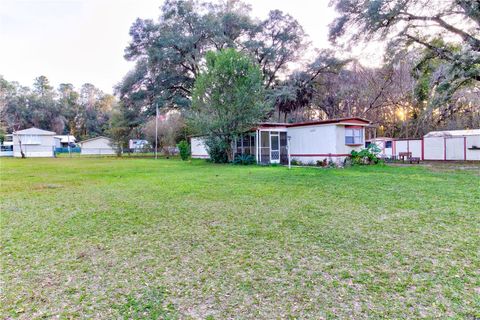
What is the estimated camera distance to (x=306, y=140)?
16.8 metres

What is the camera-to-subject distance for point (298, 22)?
24.3 m

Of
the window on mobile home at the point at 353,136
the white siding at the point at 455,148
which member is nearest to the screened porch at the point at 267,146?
the window on mobile home at the point at 353,136

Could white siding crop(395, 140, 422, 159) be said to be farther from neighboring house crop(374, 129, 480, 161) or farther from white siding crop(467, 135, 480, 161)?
white siding crop(467, 135, 480, 161)

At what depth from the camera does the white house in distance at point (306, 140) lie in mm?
15391

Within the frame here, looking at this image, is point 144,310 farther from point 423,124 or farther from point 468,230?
point 423,124

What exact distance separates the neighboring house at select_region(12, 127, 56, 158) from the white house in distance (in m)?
28.2

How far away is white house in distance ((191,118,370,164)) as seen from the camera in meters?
15.4

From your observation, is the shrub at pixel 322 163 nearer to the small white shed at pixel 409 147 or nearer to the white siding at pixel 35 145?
the small white shed at pixel 409 147

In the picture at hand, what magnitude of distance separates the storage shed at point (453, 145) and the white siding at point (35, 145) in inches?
1519

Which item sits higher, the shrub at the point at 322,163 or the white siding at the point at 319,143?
the white siding at the point at 319,143

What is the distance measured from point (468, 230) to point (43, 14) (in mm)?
8405

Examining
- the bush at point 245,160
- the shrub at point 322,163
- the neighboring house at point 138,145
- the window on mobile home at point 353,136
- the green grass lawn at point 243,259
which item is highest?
the neighboring house at point 138,145

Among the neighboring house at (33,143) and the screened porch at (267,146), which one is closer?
the screened porch at (267,146)

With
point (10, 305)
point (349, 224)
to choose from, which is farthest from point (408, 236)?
point (10, 305)
